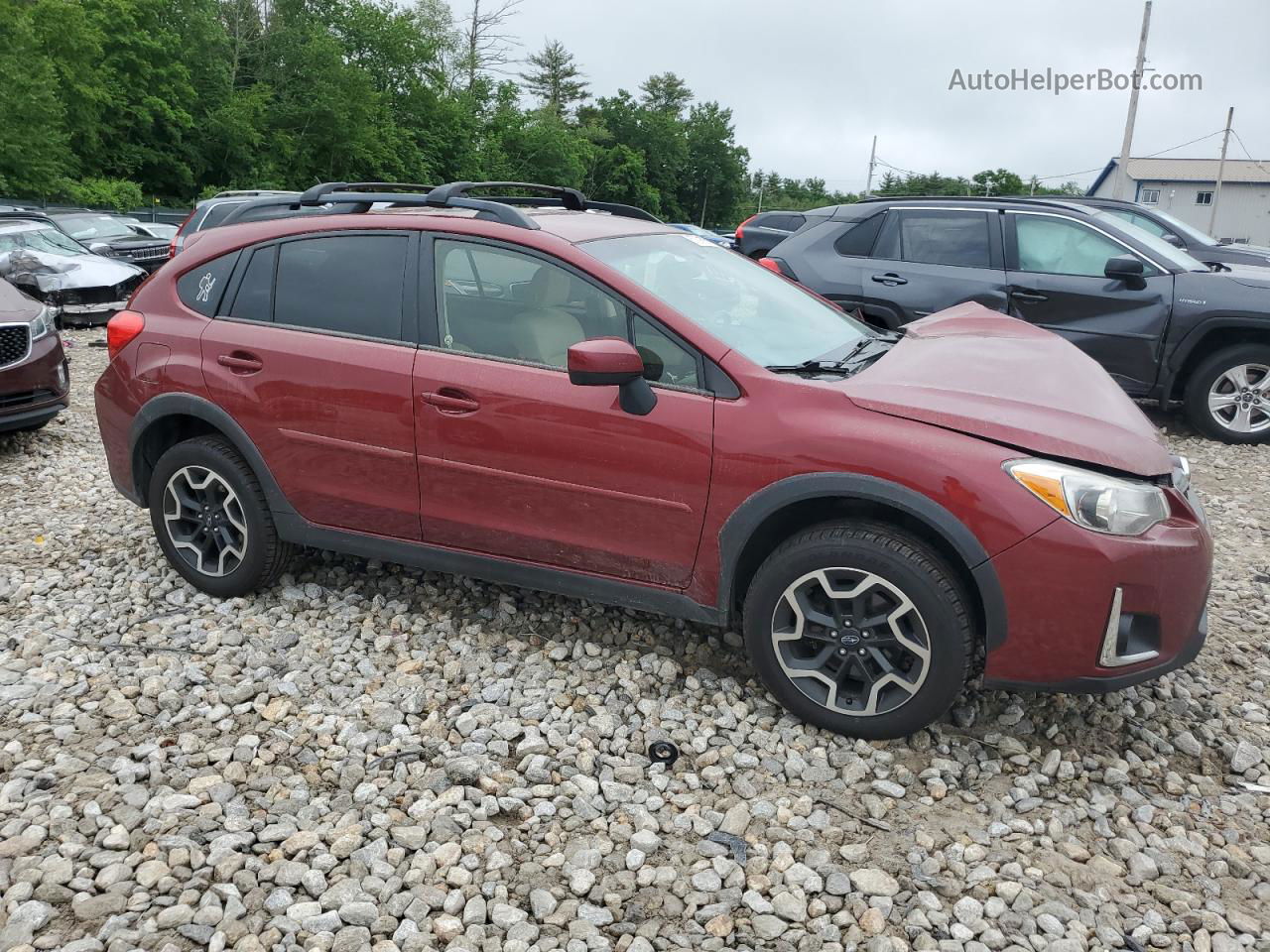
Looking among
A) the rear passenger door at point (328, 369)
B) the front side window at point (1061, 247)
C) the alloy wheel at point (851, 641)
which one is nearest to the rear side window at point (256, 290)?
the rear passenger door at point (328, 369)

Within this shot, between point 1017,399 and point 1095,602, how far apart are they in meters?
0.69

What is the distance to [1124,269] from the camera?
7.25 m

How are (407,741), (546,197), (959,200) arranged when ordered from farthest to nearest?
(959,200)
(546,197)
(407,741)

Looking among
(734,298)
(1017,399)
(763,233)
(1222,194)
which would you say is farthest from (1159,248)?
(1222,194)

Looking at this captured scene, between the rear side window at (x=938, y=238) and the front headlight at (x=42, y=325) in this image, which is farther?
the rear side window at (x=938, y=238)

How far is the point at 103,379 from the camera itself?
14.9 ft

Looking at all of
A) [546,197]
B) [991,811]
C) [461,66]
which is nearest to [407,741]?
[991,811]

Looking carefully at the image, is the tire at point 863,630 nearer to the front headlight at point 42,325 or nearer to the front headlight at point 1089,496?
the front headlight at point 1089,496

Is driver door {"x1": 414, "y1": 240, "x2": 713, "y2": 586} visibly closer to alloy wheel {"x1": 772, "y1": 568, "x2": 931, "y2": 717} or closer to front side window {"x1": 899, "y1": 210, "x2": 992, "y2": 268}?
alloy wheel {"x1": 772, "y1": 568, "x2": 931, "y2": 717}

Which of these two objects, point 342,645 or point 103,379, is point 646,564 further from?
point 103,379

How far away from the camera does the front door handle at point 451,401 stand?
12.0 feet

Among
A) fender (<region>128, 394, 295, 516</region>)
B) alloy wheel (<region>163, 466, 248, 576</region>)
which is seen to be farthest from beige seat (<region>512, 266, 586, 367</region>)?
alloy wheel (<region>163, 466, 248, 576</region>)

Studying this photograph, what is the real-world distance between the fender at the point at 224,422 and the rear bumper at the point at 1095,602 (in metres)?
2.85

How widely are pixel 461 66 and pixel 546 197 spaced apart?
56096 millimetres
